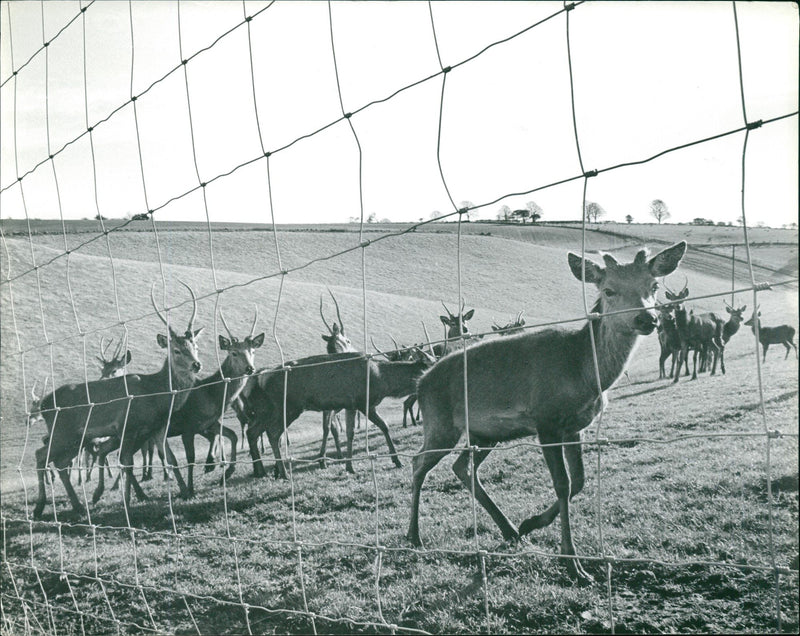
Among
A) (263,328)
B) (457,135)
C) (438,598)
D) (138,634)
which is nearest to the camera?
(457,135)

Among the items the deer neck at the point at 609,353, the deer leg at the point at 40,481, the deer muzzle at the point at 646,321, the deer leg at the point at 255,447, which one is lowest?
the deer leg at the point at 40,481

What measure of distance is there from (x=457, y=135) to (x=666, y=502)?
2777 mm

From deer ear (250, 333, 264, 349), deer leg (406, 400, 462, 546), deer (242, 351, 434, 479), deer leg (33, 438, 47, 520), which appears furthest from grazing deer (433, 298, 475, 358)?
deer leg (33, 438, 47, 520)

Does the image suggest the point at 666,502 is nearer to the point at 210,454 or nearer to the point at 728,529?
the point at 728,529

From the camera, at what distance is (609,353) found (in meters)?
4.62

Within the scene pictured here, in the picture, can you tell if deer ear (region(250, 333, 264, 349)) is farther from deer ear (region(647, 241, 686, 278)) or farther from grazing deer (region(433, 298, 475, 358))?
deer ear (region(647, 241, 686, 278))

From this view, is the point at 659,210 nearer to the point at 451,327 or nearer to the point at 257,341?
the point at 257,341

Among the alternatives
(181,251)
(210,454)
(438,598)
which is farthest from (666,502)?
(181,251)

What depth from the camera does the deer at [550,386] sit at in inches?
164

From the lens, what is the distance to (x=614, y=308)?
4215 mm

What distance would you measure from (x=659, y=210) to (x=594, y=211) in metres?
0.28

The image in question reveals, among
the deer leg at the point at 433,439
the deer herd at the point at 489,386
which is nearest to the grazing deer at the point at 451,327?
the deer herd at the point at 489,386

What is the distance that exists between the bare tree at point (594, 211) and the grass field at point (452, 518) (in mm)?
710

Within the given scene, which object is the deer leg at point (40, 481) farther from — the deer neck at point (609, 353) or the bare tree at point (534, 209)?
the bare tree at point (534, 209)
